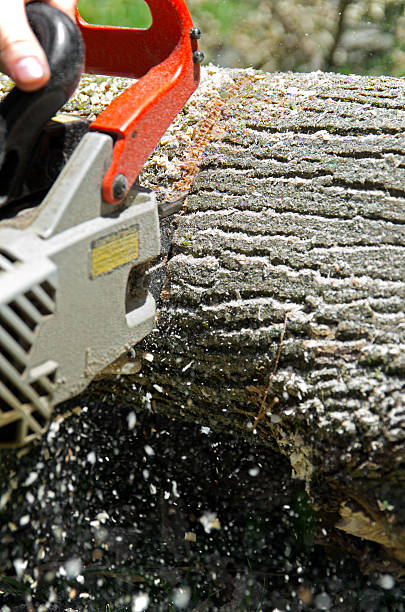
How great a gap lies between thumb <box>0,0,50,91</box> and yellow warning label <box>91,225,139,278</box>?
32cm

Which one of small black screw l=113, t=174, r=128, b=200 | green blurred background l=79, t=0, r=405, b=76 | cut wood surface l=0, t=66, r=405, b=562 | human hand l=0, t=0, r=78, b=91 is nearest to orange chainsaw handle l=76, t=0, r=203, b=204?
small black screw l=113, t=174, r=128, b=200

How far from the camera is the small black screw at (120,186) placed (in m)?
1.22

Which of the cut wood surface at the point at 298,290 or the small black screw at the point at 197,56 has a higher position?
the small black screw at the point at 197,56

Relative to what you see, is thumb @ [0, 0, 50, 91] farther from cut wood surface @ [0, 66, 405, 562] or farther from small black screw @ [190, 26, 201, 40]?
cut wood surface @ [0, 66, 405, 562]

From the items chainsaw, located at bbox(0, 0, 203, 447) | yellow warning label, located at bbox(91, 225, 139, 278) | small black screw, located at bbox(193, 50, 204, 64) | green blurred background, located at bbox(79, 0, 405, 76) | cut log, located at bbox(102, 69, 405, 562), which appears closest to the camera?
chainsaw, located at bbox(0, 0, 203, 447)

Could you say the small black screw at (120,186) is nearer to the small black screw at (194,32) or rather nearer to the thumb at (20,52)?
the thumb at (20,52)

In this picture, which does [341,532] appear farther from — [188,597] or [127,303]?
[127,303]

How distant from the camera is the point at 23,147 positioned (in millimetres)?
1194

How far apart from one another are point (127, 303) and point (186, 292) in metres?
0.17

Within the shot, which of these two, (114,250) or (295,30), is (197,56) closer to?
(114,250)

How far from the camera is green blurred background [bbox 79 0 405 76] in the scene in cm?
360

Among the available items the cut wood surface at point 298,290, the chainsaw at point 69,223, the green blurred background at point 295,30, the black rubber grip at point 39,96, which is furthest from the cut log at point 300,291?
the green blurred background at point 295,30

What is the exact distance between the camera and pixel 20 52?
110cm

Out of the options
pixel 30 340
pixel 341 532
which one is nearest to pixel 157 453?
pixel 341 532
